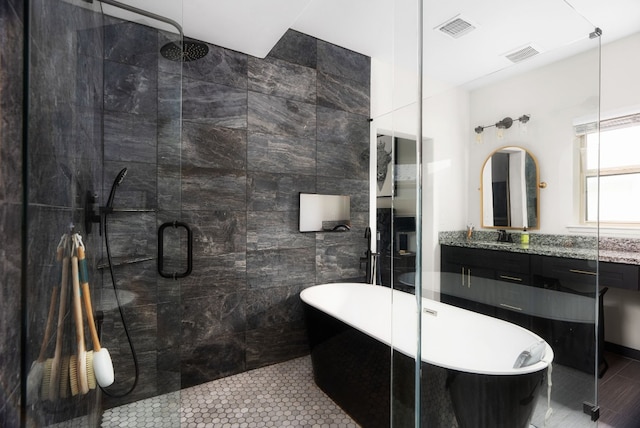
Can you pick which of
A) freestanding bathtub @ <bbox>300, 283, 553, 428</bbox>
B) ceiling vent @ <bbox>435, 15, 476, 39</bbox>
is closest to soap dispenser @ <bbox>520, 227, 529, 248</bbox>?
freestanding bathtub @ <bbox>300, 283, 553, 428</bbox>

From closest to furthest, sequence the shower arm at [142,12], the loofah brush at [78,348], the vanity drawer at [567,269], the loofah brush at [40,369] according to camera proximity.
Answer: the loofah brush at [40,369], the loofah brush at [78,348], the shower arm at [142,12], the vanity drawer at [567,269]

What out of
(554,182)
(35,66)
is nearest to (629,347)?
(554,182)

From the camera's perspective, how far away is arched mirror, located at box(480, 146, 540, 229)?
67.5 inches

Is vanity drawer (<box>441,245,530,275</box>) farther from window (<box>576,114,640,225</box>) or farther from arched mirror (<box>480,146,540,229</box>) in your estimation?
window (<box>576,114,640,225</box>)

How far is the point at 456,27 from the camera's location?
240 cm

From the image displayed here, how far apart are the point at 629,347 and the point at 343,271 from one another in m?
2.43

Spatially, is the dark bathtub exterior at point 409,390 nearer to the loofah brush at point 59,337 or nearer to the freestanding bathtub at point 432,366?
the freestanding bathtub at point 432,366

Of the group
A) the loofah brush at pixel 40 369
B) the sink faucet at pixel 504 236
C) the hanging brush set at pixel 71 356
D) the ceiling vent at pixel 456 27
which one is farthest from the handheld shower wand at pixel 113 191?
the ceiling vent at pixel 456 27

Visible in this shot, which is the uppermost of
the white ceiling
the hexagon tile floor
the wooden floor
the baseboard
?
the white ceiling

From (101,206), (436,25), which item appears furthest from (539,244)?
(101,206)

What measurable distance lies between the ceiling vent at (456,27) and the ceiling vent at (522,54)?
629mm

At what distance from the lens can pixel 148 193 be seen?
1.52 meters

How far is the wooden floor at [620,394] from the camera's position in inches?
71.0

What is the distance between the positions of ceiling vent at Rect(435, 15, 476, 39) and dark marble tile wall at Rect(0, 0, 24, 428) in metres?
2.61
